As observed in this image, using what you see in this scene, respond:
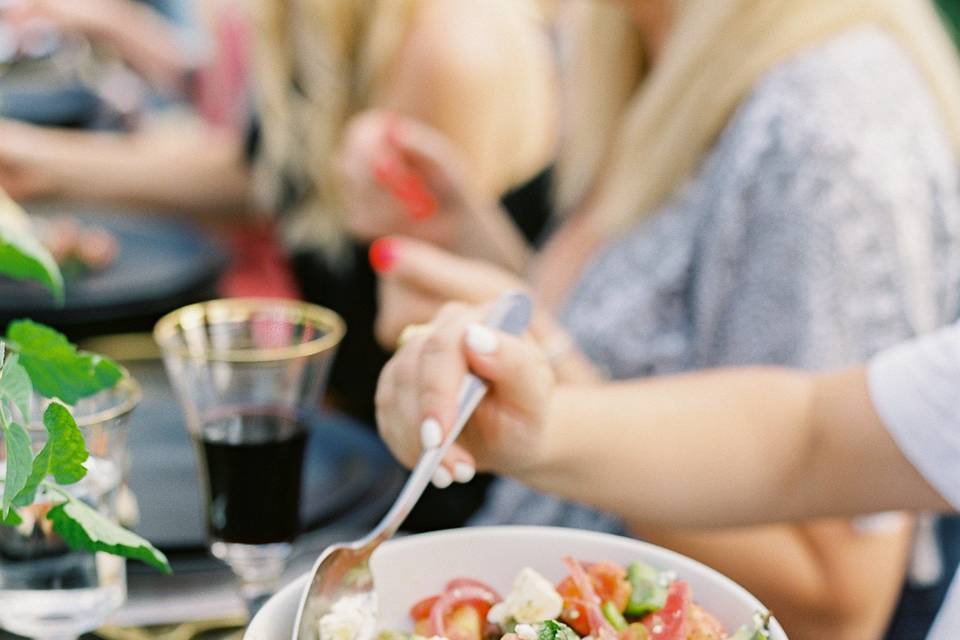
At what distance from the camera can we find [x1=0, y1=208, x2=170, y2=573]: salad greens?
0.50 m

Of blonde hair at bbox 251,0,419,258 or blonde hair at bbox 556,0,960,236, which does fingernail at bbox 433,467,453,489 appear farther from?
blonde hair at bbox 251,0,419,258

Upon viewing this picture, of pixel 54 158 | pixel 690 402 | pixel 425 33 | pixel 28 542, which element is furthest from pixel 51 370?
pixel 54 158

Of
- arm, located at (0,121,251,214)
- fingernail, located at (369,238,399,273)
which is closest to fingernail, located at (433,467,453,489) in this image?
fingernail, located at (369,238,399,273)

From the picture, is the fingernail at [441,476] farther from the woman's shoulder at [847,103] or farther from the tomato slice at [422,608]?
the woman's shoulder at [847,103]

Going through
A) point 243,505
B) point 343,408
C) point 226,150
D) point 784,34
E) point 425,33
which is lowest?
point 343,408

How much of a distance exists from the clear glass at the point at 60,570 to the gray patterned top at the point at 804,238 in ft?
2.18

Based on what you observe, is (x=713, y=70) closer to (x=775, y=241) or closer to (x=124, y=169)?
(x=775, y=241)

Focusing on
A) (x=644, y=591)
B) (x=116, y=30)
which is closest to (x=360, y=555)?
(x=644, y=591)

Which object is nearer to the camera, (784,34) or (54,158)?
(784,34)

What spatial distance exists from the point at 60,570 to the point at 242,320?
227mm

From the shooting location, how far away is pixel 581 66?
1643 millimetres

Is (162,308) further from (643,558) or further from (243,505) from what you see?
(643,558)

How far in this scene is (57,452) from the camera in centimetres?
52

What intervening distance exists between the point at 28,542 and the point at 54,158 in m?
1.66
